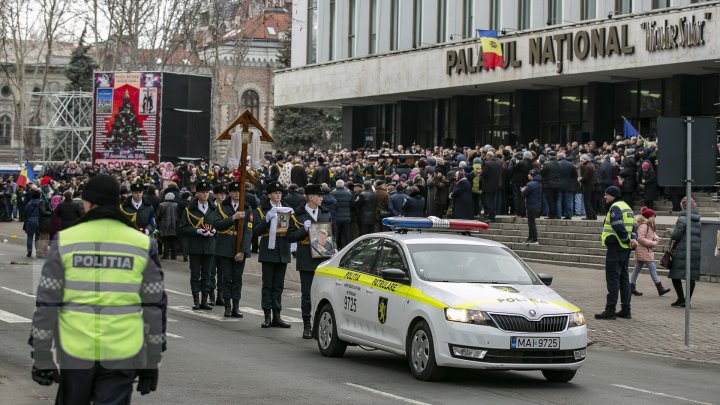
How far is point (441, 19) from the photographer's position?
2149 inches

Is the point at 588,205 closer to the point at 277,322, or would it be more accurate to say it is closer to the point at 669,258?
the point at 669,258

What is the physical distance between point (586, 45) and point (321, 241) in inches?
1144

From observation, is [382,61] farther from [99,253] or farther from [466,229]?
[99,253]

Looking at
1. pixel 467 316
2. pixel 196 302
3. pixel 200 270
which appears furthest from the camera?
pixel 196 302

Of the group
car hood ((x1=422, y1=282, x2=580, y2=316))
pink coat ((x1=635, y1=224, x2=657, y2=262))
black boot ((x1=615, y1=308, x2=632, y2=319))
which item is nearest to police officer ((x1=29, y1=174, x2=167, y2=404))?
car hood ((x1=422, y1=282, x2=580, y2=316))

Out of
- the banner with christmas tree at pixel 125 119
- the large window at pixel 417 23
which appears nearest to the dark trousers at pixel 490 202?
the banner with christmas tree at pixel 125 119

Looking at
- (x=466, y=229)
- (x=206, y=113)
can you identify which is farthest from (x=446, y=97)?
(x=466, y=229)

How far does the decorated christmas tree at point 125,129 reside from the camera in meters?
44.2

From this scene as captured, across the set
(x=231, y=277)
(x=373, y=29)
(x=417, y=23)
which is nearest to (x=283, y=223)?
(x=231, y=277)

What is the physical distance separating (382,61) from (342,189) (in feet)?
87.9

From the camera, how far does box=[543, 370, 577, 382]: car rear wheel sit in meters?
12.8

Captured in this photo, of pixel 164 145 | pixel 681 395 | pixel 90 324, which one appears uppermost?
pixel 164 145

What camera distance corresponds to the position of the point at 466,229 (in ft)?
48.4

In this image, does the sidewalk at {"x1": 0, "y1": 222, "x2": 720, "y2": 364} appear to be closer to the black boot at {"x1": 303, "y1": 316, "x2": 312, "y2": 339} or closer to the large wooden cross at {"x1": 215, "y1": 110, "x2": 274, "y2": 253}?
the black boot at {"x1": 303, "y1": 316, "x2": 312, "y2": 339}
